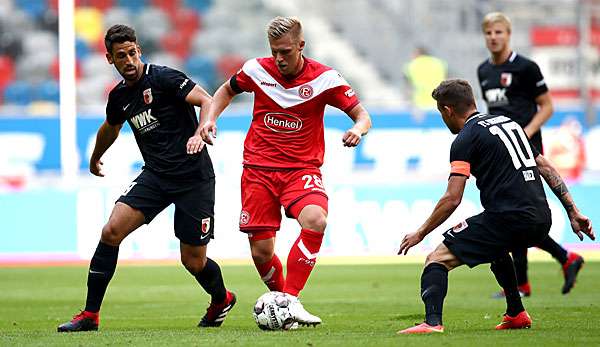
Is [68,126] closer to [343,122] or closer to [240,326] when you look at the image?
[343,122]

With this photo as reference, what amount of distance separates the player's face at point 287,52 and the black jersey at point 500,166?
4.45 feet

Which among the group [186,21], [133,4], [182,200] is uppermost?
[182,200]

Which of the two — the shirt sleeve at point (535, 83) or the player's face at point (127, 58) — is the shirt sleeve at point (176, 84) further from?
the shirt sleeve at point (535, 83)

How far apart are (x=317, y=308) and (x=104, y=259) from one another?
262cm

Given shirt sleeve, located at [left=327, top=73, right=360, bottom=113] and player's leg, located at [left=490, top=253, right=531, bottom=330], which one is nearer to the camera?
player's leg, located at [left=490, top=253, right=531, bottom=330]

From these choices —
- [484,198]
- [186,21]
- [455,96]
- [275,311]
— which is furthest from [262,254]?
[186,21]

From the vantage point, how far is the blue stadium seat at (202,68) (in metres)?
24.1

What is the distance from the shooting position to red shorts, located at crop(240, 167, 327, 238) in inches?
320

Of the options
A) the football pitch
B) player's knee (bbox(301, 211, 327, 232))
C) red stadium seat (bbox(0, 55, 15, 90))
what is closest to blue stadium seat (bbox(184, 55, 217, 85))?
red stadium seat (bbox(0, 55, 15, 90))

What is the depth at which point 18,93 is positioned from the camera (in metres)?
24.0

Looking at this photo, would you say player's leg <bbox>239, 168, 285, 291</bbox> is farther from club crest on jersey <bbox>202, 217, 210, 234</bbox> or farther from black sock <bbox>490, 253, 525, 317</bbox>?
black sock <bbox>490, 253, 525, 317</bbox>

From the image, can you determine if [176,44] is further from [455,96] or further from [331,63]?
[455,96]

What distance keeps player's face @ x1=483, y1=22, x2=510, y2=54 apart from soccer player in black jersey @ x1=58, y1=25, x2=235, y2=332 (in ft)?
12.3

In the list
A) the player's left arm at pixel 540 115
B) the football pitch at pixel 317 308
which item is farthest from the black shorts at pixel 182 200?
the player's left arm at pixel 540 115
